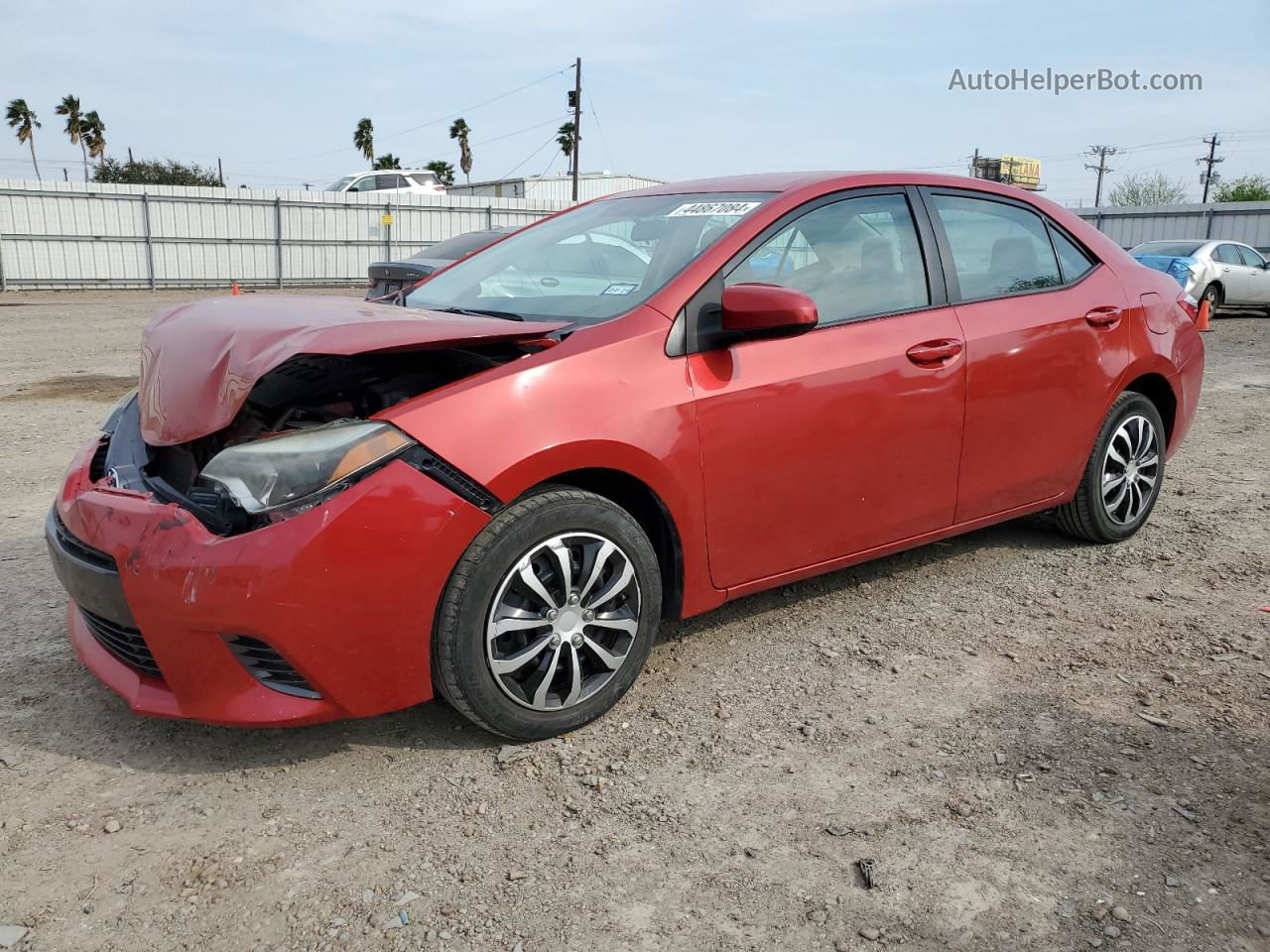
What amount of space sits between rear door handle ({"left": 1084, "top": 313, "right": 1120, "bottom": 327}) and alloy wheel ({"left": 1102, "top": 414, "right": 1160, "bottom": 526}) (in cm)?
45

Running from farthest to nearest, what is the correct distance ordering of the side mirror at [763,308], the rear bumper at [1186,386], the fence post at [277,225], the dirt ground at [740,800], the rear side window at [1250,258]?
1. the fence post at [277,225]
2. the rear side window at [1250,258]
3. the rear bumper at [1186,386]
4. the side mirror at [763,308]
5. the dirt ground at [740,800]

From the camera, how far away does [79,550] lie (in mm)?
2787

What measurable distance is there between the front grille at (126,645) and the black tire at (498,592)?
0.73 m

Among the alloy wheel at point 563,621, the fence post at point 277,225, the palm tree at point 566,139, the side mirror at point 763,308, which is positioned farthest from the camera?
the palm tree at point 566,139

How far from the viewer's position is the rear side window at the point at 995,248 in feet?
12.8

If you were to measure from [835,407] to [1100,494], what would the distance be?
1.80m

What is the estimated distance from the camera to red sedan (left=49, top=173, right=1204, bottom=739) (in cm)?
257

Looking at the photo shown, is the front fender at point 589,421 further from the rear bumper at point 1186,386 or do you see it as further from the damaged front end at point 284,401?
the rear bumper at point 1186,386

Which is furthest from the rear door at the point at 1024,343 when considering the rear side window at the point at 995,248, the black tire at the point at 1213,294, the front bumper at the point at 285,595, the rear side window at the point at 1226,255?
the rear side window at the point at 1226,255

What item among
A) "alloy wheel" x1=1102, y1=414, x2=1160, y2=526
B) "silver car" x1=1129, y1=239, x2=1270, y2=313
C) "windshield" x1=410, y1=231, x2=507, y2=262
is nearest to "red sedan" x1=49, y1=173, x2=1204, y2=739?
"alloy wheel" x1=1102, y1=414, x2=1160, y2=526

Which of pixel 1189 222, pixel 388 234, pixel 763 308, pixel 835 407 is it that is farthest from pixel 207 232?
pixel 1189 222

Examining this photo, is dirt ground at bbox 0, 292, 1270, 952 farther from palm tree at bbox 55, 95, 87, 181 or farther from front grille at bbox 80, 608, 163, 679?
palm tree at bbox 55, 95, 87, 181

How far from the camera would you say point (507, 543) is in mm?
2707

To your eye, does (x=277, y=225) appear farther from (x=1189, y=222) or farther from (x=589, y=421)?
(x=589, y=421)
